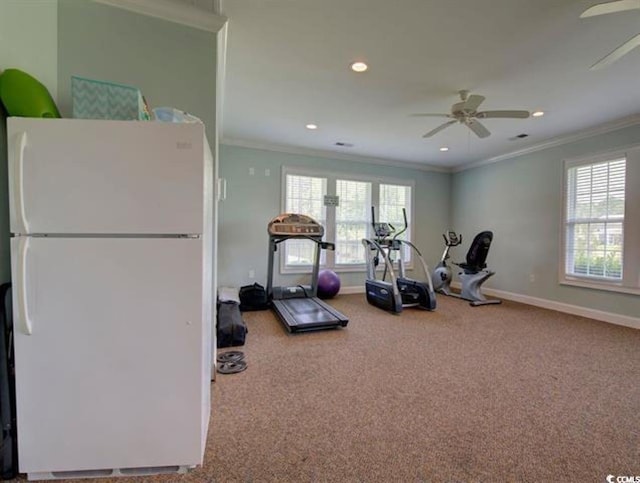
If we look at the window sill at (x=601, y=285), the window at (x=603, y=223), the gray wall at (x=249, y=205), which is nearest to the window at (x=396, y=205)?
the gray wall at (x=249, y=205)

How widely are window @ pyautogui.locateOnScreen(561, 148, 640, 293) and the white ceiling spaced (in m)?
0.64

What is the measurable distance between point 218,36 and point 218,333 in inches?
101

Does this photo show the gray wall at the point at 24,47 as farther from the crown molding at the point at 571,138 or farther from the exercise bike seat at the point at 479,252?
the crown molding at the point at 571,138

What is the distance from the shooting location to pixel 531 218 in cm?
529

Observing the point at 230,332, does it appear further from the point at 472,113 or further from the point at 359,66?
the point at 472,113

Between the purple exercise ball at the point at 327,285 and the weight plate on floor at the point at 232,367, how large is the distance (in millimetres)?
2738

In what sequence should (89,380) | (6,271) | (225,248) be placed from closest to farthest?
(89,380), (6,271), (225,248)

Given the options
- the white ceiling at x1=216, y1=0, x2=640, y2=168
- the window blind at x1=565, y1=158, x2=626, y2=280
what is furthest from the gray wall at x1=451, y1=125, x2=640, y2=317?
the white ceiling at x1=216, y1=0, x2=640, y2=168

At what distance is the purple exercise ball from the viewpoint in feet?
17.5

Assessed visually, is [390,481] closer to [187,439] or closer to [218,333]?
[187,439]

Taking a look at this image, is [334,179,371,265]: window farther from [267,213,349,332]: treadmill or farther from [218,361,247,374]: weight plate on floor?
[218,361,247,374]: weight plate on floor

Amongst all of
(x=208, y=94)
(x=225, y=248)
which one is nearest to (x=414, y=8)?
(x=208, y=94)

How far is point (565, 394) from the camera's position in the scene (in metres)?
2.24

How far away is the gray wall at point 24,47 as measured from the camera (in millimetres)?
1554
